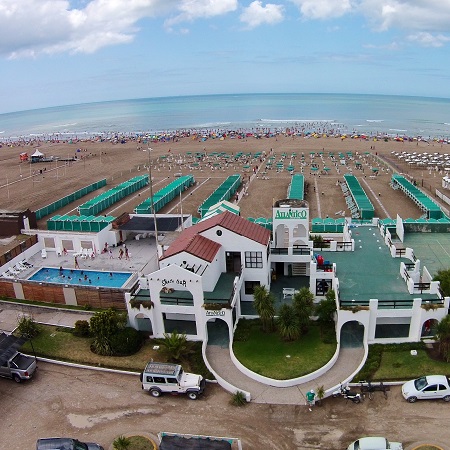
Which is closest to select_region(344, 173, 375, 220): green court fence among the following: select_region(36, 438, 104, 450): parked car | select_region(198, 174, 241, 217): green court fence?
select_region(198, 174, 241, 217): green court fence

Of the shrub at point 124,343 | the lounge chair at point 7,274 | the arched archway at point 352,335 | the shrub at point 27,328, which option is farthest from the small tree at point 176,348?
the lounge chair at point 7,274

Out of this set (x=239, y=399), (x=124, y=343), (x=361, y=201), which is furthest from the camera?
(x=361, y=201)

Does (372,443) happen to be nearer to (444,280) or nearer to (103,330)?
(444,280)

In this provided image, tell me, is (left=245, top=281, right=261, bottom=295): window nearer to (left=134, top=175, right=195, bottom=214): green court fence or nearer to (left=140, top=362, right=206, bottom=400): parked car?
(left=140, top=362, right=206, bottom=400): parked car

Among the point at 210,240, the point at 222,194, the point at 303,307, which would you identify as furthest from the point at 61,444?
the point at 222,194

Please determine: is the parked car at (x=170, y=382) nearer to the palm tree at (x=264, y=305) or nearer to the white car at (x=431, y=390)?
the palm tree at (x=264, y=305)

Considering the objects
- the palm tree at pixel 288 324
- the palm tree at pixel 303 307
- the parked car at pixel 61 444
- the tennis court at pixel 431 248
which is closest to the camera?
the parked car at pixel 61 444
